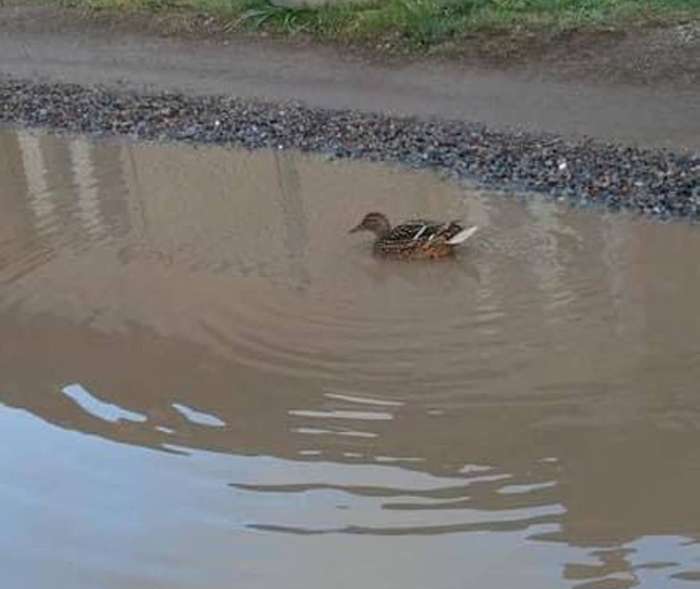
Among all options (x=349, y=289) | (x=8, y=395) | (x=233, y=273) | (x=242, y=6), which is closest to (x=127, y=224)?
(x=233, y=273)

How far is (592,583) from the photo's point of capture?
5871 millimetres

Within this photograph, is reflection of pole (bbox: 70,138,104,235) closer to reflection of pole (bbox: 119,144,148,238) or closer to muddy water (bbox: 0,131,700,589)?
muddy water (bbox: 0,131,700,589)

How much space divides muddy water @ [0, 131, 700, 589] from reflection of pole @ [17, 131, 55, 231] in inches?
3.7

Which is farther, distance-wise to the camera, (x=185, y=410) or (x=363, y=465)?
(x=185, y=410)

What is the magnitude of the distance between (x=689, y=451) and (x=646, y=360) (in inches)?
45.7

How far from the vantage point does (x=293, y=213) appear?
449 inches

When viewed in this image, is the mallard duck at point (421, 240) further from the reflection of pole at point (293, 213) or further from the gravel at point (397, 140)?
the gravel at point (397, 140)

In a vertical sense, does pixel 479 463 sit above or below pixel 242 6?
below

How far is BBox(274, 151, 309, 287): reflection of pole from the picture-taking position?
10.1m

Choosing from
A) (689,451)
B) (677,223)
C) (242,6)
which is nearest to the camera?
(689,451)

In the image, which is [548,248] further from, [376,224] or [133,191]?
[133,191]

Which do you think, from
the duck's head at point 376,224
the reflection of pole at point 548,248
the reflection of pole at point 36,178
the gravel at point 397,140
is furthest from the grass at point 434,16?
the duck's head at point 376,224

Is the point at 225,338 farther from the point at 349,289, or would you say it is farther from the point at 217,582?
the point at 217,582

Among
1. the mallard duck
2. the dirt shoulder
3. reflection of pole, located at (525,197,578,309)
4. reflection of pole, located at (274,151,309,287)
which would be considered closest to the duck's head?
the mallard duck
